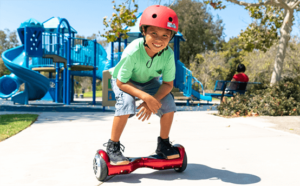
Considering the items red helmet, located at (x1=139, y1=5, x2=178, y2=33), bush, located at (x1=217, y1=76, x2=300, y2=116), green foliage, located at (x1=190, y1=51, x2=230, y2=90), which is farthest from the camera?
green foliage, located at (x1=190, y1=51, x2=230, y2=90)

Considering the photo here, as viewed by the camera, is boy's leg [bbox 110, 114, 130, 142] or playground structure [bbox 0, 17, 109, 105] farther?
playground structure [bbox 0, 17, 109, 105]

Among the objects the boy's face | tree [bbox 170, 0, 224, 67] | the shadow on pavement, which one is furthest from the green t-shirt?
tree [bbox 170, 0, 224, 67]

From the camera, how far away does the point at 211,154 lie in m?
3.58

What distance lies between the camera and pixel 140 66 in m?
2.73

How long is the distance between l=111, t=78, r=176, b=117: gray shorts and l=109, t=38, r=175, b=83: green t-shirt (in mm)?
65

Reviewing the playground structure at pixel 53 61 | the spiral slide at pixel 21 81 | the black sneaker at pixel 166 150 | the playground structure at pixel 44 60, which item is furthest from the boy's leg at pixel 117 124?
the spiral slide at pixel 21 81

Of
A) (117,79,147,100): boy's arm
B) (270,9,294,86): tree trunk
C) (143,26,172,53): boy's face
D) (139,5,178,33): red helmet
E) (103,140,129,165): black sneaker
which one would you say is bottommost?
(103,140,129,165): black sneaker

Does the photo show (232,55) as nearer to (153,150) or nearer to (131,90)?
(153,150)

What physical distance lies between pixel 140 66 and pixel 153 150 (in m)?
1.46

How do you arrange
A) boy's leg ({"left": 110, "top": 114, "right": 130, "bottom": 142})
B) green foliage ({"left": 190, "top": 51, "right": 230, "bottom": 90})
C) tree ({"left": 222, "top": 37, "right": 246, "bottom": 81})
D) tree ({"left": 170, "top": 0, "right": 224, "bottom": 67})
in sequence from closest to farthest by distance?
boy's leg ({"left": 110, "top": 114, "right": 130, "bottom": 142})
green foliage ({"left": 190, "top": 51, "right": 230, "bottom": 90})
tree ({"left": 170, "top": 0, "right": 224, "bottom": 67})
tree ({"left": 222, "top": 37, "right": 246, "bottom": 81})

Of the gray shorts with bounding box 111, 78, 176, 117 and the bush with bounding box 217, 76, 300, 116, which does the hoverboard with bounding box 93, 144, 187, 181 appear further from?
the bush with bounding box 217, 76, 300, 116

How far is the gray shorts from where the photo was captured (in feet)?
8.46

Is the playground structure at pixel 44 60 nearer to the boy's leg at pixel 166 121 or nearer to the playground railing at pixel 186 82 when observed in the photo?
the playground railing at pixel 186 82

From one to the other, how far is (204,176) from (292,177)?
85 cm
